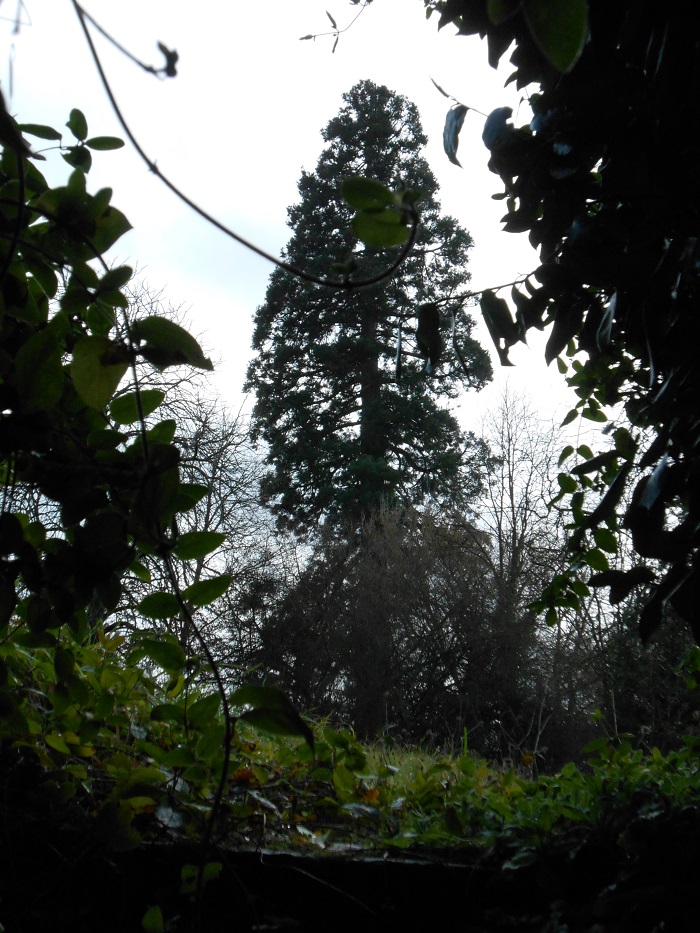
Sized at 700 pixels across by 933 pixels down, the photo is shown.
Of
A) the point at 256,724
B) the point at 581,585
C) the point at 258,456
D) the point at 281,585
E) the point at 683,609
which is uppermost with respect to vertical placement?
the point at 258,456

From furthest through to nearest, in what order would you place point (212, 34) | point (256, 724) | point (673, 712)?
point (673, 712)
point (212, 34)
point (256, 724)

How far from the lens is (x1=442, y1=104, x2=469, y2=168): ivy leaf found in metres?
0.96

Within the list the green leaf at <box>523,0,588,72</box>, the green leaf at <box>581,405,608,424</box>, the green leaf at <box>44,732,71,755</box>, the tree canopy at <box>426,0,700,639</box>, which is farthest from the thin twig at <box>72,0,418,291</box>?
the green leaf at <box>581,405,608,424</box>

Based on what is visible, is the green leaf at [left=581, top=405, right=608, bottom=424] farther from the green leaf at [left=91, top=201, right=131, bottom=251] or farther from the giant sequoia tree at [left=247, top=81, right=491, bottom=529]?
the giant sequoia tree at [left=247, top=81, right=491, bottom=529]

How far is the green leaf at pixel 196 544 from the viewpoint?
638mm

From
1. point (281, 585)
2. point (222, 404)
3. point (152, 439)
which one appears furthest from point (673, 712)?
point (152, 439)

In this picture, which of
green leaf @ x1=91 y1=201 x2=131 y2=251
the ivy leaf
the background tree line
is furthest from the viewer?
the background tree line

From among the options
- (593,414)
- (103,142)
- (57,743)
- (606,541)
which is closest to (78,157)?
(103,142)

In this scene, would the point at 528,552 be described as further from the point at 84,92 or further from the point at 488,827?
the point at 84,92

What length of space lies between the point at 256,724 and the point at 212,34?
629mm

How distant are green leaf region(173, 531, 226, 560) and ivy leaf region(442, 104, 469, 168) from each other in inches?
25.8

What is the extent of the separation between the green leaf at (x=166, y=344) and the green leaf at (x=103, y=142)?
386 mm

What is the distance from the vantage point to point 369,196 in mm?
419

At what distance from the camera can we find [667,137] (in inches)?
29.0
